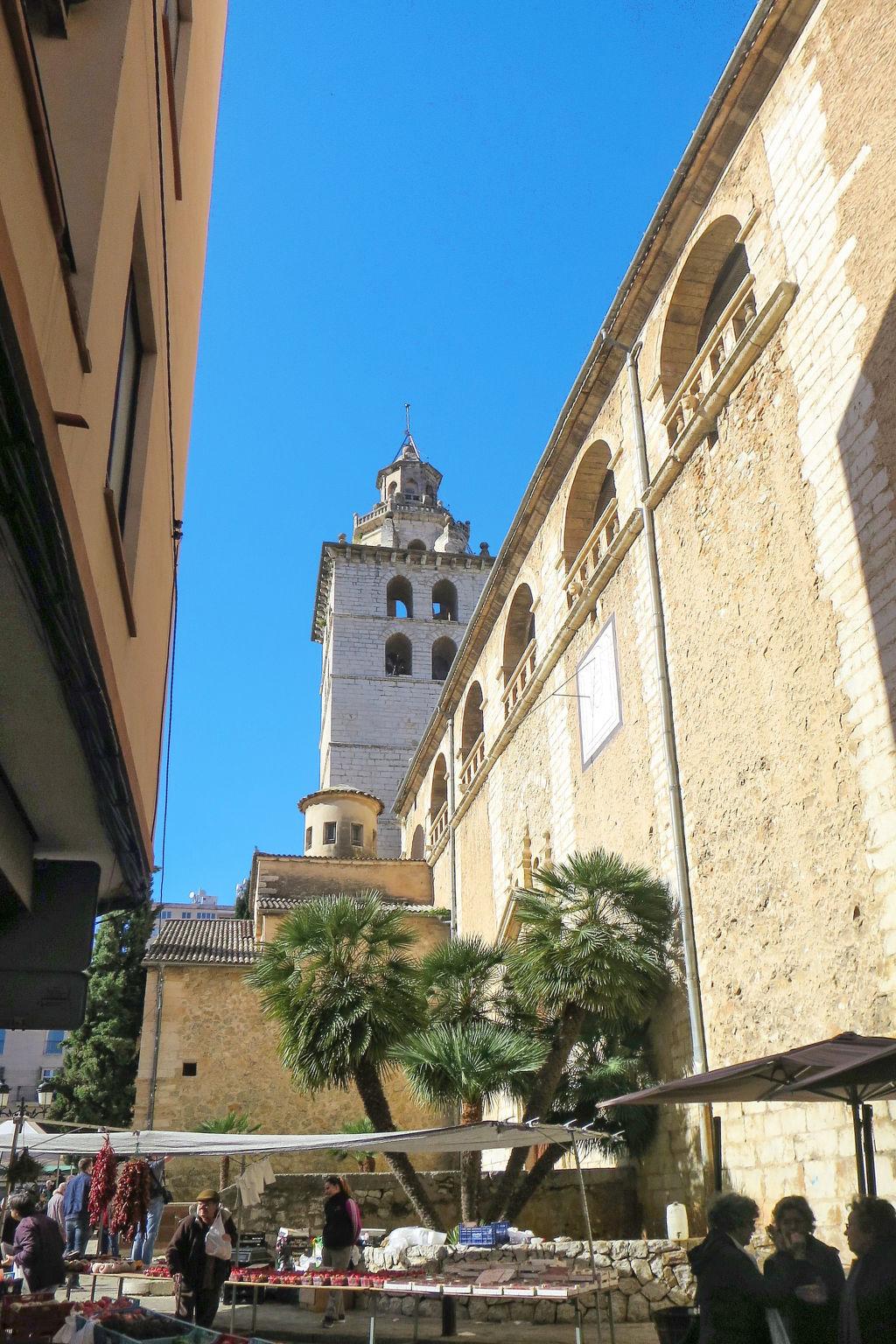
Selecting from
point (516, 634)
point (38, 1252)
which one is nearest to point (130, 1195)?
point (38, 1252)

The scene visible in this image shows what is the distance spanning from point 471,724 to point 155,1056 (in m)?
9.96

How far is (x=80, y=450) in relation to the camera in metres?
3.89

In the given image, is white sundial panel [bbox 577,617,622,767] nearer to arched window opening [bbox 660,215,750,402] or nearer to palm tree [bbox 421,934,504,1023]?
palm tree [bbox 421,934,504,1023]

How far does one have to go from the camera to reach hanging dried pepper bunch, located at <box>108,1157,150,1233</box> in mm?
11219

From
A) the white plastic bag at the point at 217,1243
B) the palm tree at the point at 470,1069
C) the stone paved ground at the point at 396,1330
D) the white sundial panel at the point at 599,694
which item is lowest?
the stone paved ground at the point at 396,1330

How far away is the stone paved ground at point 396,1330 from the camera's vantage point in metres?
9.51

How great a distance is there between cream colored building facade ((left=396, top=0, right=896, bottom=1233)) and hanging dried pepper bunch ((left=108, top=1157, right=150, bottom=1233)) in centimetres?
543

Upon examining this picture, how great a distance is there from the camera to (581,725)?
53.7 feet

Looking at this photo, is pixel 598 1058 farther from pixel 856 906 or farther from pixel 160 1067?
pixel 160 1067

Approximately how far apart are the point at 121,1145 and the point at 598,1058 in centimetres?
545

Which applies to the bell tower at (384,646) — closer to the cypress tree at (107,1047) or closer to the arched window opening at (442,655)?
the arched window opening at (442,655)

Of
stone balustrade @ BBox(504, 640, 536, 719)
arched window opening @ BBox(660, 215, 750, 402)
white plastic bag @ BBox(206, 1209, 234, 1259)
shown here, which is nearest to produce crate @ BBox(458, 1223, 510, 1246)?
white plastic bag @ BBox(206, 1209, 234, 1259)

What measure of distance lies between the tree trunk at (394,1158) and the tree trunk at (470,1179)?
0.64 metres

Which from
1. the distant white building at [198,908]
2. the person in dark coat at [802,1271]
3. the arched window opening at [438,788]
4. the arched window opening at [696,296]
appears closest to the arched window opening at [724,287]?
the arched window opening at [696,296]
